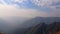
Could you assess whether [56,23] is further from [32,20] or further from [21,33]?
[21,33]

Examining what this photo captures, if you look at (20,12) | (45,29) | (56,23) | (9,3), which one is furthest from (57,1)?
(9,3)

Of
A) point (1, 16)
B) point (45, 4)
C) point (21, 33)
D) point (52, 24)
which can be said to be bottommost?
point (21, 33)

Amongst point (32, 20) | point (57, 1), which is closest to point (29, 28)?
point (32, 20)

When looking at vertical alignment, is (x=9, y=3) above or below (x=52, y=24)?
above

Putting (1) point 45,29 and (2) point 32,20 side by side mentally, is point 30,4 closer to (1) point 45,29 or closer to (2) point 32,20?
(2) point 32,20

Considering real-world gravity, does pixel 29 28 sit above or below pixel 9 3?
below

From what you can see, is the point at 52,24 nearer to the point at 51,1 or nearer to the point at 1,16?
the point at 51,1

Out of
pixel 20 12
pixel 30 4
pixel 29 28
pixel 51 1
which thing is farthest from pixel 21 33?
pixel 51 1

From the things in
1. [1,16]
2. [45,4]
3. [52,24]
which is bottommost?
[52,24]
